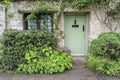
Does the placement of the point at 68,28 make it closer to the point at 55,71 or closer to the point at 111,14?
the point at 111,14

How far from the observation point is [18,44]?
6746 millimetres

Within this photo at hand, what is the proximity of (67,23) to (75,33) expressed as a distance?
0.59 meters

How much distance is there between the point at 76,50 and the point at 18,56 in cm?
300

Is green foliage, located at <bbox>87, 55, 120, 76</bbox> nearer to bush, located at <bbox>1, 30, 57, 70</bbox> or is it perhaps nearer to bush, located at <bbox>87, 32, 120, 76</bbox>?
bush, located at <bbox>87, 32, 120, 76</bbox>

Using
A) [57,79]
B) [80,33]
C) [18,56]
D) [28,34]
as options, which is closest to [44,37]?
[28,34]

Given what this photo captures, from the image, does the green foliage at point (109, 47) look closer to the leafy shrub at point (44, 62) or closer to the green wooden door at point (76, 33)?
the leafy shrub at point (44, 62)

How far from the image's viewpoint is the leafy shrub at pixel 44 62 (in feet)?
21.7

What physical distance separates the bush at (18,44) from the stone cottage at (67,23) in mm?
1313

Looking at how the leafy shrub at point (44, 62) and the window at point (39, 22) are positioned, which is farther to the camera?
the window at point (39, 22)

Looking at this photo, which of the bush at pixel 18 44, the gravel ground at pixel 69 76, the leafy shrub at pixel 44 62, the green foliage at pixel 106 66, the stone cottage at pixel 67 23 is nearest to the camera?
the gravel ground at pixel 69 76

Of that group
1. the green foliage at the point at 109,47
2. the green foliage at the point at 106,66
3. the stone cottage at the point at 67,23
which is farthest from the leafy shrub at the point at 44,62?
the stone cottage at the point at 67,23

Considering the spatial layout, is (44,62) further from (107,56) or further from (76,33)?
(76,33)

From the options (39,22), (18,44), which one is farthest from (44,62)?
(39,22)

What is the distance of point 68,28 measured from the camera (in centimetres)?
857
